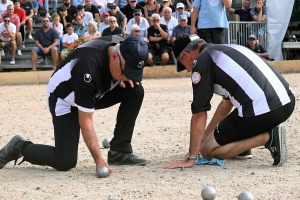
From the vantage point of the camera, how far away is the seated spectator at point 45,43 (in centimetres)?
1719

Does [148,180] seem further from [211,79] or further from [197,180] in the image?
[211,79]

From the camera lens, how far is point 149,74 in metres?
16.5

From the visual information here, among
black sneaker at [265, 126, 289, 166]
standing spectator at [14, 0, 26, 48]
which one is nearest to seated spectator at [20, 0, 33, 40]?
standing spectator at [14, 0, 26, 48]

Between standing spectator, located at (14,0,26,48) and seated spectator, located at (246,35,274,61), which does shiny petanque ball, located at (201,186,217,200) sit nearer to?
seated spectator, located at (246,35,274,61)

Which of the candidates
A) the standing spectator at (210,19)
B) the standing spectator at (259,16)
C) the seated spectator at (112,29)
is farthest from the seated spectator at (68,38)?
the standing spectator at (210,19)

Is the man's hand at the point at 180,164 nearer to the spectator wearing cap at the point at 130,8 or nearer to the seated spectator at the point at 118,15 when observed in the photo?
the seated spectator at the point at 118,15

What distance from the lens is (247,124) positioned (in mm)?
6082

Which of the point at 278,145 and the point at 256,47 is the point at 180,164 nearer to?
the point at 278,145

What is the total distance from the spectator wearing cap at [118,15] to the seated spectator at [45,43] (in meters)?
1.78

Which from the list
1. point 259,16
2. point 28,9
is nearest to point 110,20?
point 28,9

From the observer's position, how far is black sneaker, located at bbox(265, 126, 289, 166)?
610cm

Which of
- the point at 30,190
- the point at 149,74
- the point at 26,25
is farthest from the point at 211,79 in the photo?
the point at 26,25

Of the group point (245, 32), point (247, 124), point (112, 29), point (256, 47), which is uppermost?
point (247, 124)

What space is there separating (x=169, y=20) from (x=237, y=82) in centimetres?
1167
